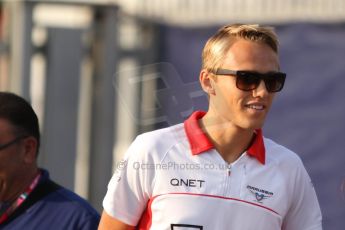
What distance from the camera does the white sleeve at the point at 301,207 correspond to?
3713 mm

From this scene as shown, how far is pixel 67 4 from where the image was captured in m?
8.87

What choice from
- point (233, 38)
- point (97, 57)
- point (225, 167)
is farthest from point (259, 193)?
point (97, 57)

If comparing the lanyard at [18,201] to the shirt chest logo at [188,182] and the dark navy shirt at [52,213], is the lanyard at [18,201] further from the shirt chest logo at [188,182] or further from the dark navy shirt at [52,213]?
the shirt chest logo at [188,182]

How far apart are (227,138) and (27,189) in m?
1.00

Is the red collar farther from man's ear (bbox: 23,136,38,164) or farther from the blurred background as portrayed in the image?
the blurred background

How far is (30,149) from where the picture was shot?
171 inches

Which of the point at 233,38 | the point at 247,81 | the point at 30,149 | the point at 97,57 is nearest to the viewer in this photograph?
the point at 247,81

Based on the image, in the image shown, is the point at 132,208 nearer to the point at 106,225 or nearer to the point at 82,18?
the point at 106,225

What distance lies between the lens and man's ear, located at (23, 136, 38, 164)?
4.32m

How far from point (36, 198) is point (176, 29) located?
4.34 metres

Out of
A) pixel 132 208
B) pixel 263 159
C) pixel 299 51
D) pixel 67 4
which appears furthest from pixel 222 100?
pixel 67 4

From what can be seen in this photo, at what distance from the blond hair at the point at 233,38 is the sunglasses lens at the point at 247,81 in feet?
0.42

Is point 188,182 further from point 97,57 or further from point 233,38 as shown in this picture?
point 97,57

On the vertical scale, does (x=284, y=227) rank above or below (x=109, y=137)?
above
